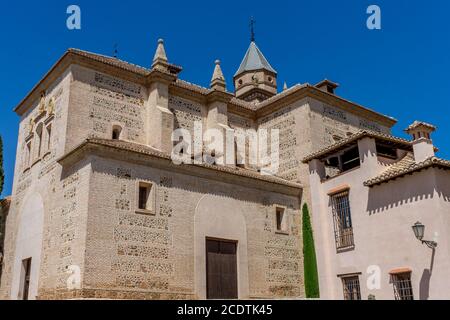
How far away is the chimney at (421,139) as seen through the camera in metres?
13.6

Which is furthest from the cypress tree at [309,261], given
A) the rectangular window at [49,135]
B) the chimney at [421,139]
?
the rectangular window at [49,135]

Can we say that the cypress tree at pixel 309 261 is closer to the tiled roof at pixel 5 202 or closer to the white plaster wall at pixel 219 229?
the white plaster wall at pixel 219 229

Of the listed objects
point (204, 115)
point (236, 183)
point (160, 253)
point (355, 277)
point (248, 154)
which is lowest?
point (355, 277)

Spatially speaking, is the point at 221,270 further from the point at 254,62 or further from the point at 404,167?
the point at 254,62

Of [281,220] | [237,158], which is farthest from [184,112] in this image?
[281,220]

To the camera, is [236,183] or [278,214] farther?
[278,214]

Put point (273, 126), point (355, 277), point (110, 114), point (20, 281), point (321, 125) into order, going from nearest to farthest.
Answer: point (355, 277), point (20, 281), point (110, 114), point (321, 125), point (273, 126)

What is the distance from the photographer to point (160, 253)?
15.4 metres

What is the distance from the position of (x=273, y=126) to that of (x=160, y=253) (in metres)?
10.8

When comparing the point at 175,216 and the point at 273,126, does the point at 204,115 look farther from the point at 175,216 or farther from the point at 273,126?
the point at 175,216

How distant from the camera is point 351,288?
14.5 meters

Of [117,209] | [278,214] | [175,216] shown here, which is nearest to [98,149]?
[117,209]

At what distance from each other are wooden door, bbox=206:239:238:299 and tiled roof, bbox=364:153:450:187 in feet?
19.6

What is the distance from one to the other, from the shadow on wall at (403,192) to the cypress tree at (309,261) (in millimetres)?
4818
